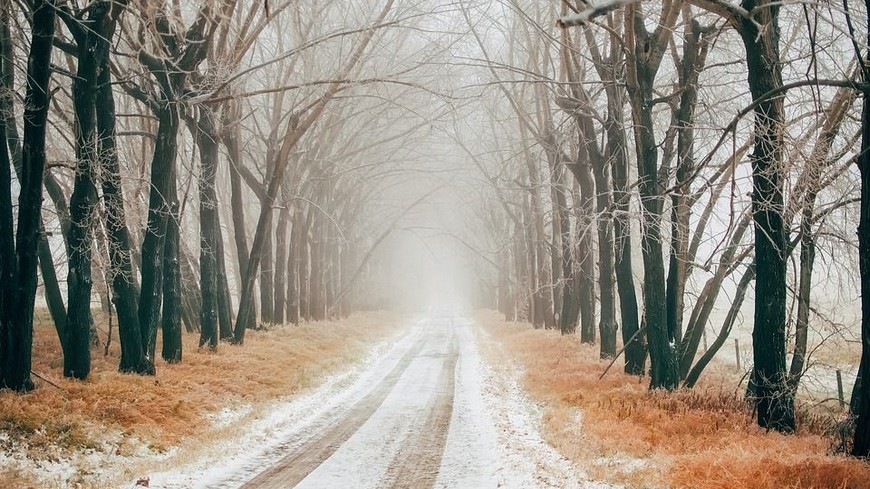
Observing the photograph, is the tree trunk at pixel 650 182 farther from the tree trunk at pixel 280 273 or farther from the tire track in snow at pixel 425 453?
the tree trunk at pixel 280 273

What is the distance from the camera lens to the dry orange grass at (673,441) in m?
6.55

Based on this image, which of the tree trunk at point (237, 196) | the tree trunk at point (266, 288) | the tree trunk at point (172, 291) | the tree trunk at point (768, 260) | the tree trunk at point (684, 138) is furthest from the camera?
the tree trunk at point (266, 288)

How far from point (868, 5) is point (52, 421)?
10.9 metres

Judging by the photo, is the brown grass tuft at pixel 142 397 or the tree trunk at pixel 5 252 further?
the tree trunk at pixel 5 252

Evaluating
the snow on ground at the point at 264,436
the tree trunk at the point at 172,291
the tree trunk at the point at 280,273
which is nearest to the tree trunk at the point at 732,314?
the snow on ground at the point at 264,436

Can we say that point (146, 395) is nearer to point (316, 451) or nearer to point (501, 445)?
point (316, 451)

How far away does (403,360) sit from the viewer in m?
22.0

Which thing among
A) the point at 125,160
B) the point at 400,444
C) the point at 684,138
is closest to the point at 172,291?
the point at 125,160

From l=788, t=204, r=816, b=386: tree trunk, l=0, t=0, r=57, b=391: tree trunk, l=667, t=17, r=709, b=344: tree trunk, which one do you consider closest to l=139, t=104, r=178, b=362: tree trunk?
l=0, t=0, r=57, b=391: tree trunk

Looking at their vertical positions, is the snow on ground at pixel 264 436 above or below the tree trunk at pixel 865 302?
below

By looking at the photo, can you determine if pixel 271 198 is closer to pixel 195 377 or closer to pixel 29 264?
pixel 195 377

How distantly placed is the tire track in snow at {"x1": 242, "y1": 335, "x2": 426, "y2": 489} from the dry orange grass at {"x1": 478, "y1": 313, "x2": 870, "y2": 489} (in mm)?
3243

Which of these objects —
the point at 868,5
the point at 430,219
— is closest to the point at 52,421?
the point at 868,5

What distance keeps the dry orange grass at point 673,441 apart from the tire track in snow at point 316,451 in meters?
3.24
